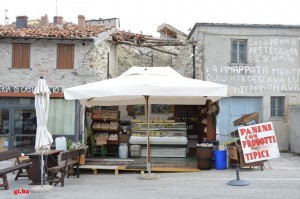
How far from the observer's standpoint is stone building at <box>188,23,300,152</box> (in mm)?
16766

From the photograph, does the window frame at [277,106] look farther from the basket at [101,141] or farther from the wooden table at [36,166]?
the wooden table at [36,166]

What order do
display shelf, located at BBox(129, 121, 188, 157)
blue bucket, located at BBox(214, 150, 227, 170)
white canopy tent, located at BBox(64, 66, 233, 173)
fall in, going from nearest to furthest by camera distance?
1. white canopy tent, located at BBox(64, 66, 233, 173)
2. blue bucket, located at BBox(214, 150, 227, 170)
3. display shelf, located at BBox(129, 121, 188, 157)

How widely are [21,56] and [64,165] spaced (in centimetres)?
816

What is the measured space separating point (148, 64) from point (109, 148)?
33.2 ft

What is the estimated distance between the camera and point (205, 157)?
11.9 meters

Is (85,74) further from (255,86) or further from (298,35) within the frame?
(298,35)

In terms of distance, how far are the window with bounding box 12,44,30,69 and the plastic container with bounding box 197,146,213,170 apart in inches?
347

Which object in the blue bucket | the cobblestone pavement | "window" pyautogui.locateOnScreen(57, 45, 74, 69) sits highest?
"window" pyautogui.locateOnScreen(57, 45, 74, 69)

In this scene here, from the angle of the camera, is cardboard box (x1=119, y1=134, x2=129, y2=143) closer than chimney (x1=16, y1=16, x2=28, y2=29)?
Yes

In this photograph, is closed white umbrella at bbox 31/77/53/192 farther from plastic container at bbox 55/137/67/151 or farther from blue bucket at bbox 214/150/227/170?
blue bucket at bbox 214/150/227/170

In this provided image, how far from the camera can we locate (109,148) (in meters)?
14.4

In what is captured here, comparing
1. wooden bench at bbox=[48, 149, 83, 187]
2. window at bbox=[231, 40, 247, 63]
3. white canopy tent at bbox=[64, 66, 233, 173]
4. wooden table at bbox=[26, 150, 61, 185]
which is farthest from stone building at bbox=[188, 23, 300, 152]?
wooden table at bbox=[26, 150, 61, 185]

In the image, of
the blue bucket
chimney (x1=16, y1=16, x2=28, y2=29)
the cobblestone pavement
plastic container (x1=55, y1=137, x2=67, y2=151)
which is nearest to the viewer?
the cobblestone pavement

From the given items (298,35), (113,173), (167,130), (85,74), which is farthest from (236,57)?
(113,173)
